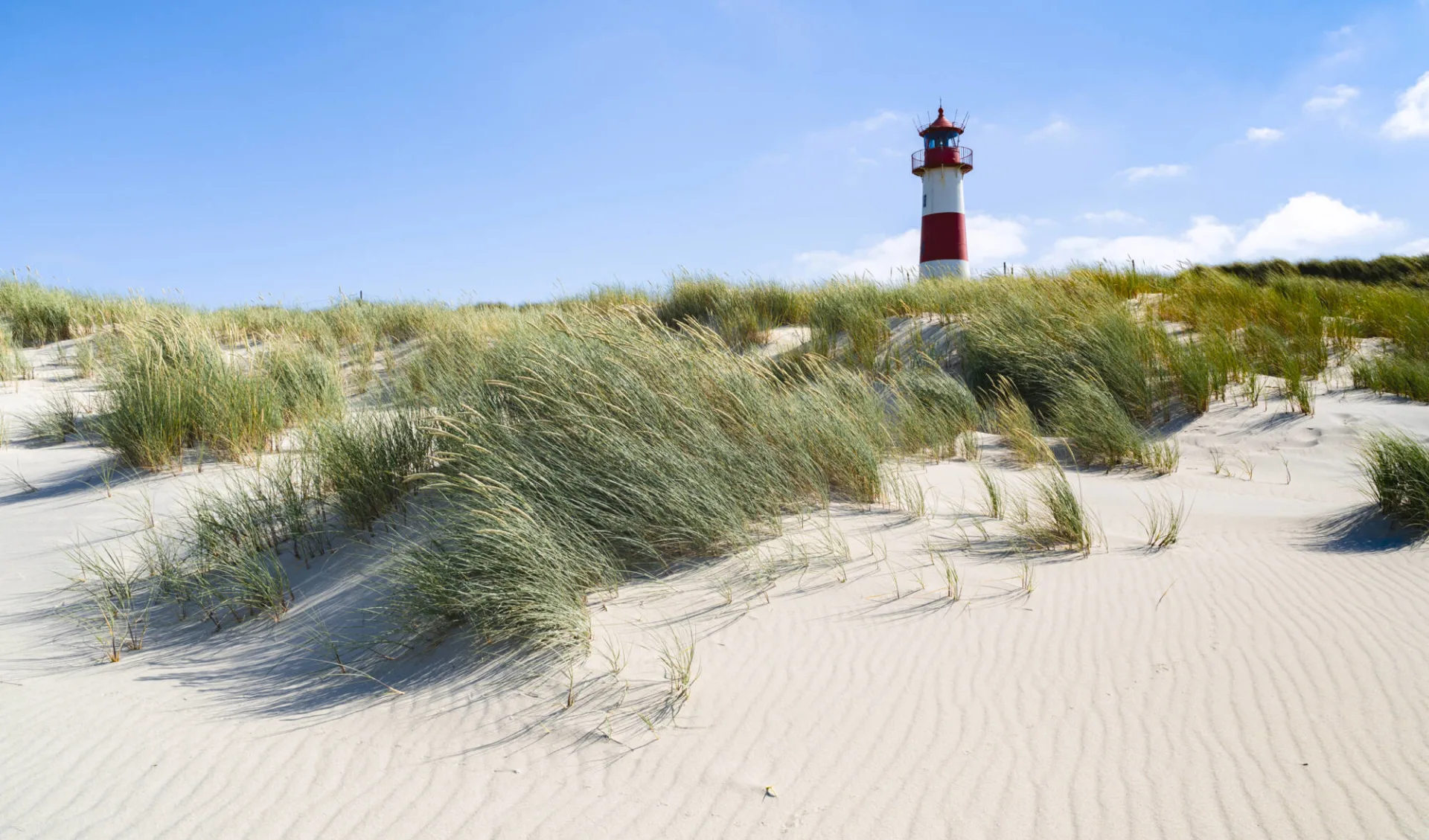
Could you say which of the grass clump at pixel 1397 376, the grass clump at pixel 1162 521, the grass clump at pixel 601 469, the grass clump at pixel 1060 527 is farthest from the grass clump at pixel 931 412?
the grass clump at pixel 1397 376

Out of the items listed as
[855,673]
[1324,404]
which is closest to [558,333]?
[855,673]

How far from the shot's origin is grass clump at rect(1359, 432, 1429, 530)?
159 inches

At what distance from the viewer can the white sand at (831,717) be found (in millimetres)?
2205

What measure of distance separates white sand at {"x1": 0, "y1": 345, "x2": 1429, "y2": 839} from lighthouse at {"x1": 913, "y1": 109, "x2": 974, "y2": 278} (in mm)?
20189

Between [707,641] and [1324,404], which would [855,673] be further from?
[1324,404]

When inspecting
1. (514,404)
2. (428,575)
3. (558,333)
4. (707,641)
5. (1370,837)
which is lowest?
(1370,837)

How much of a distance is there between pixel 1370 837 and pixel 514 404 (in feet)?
14.0

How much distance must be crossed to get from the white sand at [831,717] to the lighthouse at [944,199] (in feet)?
66.2

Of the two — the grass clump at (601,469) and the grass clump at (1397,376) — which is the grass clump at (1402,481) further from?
the grass clump at (1397,376)

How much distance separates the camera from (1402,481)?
4.18 m

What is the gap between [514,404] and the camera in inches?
189

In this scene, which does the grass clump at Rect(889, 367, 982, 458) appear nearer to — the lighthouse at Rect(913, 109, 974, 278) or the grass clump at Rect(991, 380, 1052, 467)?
the grass clump at Rect(991, 380, 1052, 467)

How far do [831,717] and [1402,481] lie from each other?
150 inches

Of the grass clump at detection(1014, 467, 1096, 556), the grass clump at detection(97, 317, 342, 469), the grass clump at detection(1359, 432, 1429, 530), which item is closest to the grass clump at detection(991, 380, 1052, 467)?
the grass clump at detection(1014, 467, 1096, 556)
